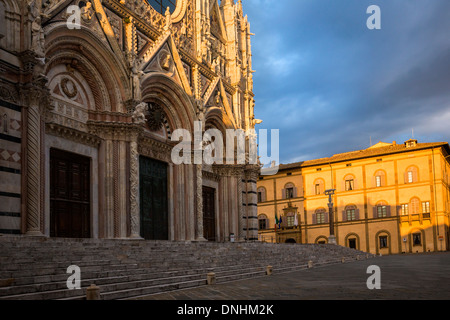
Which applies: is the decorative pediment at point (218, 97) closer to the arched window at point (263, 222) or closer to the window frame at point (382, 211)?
the window frame at point (382, 211)

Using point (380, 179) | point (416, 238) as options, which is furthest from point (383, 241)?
point (380, 179)

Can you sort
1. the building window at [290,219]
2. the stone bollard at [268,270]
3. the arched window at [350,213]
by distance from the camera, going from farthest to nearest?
the building window at [290,219], the arched window at [350,213], the stone bollard at [268,270]

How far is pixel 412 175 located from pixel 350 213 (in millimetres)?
8029

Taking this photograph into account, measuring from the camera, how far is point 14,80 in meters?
16.5

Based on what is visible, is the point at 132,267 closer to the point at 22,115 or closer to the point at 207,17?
the point at 22,115

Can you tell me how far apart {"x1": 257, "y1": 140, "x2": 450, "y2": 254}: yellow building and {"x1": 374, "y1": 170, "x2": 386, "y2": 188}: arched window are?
103 mm

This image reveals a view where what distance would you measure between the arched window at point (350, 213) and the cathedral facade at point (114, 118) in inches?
984

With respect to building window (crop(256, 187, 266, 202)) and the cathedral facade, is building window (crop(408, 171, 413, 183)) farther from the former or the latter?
the cathedral facade

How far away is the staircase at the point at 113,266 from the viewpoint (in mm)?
10375

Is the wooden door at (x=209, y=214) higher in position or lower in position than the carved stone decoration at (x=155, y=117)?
lower

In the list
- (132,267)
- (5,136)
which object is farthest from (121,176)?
(132,267)

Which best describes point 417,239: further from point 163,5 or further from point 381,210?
point 163,5

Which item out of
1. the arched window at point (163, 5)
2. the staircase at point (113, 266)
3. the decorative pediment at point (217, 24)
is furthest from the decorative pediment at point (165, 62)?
the staircase at point (113, 266)

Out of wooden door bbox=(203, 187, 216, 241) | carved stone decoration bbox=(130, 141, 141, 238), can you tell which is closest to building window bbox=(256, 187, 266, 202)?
wooden door bbox=(203, 187, 216, 241)
